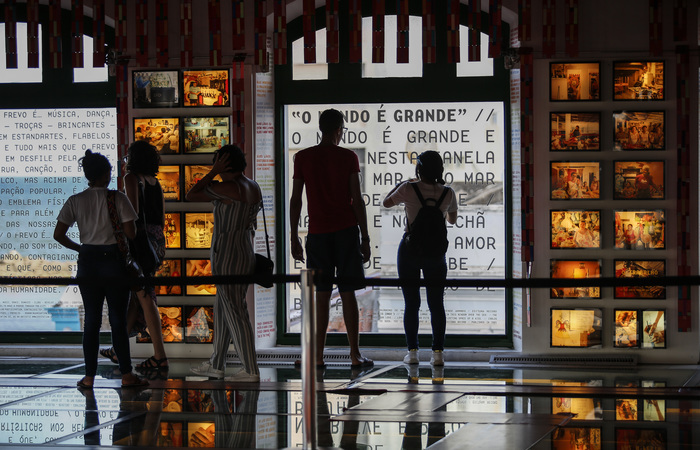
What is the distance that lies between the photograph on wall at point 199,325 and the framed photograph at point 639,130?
3.43m

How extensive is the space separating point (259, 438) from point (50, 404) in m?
1.65

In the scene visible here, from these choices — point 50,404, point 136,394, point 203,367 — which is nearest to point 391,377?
point 203,367

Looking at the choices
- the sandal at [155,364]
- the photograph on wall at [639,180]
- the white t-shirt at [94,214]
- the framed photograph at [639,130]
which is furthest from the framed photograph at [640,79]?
the sandal at [155,364]

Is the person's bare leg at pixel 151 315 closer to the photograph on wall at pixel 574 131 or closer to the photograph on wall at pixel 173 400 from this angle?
the photograph on wall at pixel 173 400

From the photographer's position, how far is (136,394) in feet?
Result: 19.5

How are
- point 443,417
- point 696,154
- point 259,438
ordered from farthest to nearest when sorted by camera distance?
point 696,154, point 443,417, point 259,438

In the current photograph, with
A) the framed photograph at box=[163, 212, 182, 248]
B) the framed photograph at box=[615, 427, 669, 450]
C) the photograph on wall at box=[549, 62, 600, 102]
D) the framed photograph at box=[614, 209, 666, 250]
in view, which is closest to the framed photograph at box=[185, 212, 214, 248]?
the framed photograph at box=[163, 212, 182, 248]

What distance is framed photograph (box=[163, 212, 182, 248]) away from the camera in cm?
760

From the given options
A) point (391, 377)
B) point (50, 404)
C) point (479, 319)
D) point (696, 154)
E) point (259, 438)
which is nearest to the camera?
point (259, 438)

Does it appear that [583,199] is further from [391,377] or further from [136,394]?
[136,394]

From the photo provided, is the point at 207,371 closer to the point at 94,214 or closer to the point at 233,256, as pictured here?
the point at 233,256

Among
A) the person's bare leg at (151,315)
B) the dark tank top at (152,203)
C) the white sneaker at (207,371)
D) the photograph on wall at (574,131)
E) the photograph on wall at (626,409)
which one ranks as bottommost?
the photograph on wall at (626,409)

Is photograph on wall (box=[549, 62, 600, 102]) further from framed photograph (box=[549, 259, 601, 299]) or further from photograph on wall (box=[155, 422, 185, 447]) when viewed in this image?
photograph on wall (box=[155, 422, 185, 447])

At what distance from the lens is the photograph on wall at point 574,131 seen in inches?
285
